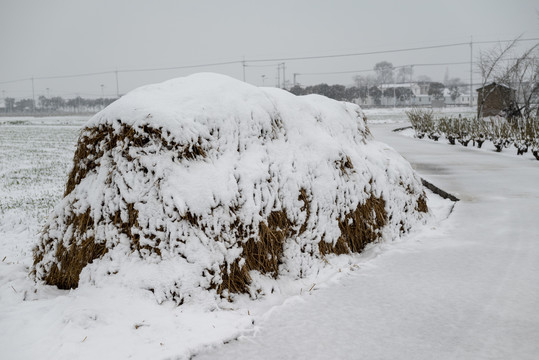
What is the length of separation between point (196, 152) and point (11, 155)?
57.0 ft

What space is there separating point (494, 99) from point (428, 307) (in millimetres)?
40314

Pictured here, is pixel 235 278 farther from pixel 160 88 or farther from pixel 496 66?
pixel 496 66

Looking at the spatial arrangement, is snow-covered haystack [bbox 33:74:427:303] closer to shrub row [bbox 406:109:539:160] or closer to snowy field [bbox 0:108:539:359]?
snowy field [bbox 0:108:539:359]

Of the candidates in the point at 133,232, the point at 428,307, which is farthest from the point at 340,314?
the point at 133,232

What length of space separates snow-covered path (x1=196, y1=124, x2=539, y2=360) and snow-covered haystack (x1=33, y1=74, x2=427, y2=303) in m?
0.56

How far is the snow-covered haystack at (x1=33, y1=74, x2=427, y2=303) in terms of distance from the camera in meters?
3.59

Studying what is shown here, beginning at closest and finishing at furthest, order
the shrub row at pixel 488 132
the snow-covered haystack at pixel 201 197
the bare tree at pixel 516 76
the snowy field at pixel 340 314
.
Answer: the snowy field at pixel 340 314, the snow-covered haystack at pixel 201 197, the shrub row at pixel 488 132, the bare tree at pixel 516 76

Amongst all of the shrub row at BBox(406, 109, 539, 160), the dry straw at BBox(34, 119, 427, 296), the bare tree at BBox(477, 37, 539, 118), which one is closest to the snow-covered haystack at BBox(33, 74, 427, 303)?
the dry straw at BBox(34, 119, 427, 296)

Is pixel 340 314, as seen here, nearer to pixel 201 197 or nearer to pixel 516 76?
pixel 201 197

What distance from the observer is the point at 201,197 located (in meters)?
3.69

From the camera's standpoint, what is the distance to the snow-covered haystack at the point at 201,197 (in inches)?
141

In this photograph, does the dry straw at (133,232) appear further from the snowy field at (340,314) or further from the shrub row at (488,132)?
the shrub row at (488,132)

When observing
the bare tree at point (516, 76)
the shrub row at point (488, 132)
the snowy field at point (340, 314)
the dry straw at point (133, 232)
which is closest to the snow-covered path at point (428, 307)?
the snowy field at point (340, 314)

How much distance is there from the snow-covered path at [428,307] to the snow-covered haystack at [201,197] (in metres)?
0.56
